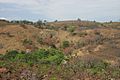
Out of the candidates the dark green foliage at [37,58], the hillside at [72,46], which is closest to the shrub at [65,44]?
the hillside at [72,46]

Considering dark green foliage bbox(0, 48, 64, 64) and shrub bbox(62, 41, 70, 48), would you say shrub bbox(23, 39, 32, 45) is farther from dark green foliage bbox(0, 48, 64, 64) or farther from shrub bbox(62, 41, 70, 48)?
dark green foliage bbox(0, 48, 64, 64)

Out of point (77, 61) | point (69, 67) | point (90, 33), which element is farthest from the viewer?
point (90, 33)

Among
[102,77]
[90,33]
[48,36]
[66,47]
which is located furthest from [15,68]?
[90,33]

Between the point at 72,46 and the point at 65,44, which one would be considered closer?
the point at 72,46

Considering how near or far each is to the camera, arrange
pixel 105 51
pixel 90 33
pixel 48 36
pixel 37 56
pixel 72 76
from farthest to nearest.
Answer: pixel 90 33, pixel 48 36, pixel 105 51, pixel 37 56, pixel 72 76

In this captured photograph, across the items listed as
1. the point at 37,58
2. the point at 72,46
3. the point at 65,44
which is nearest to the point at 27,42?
the point at 65,44

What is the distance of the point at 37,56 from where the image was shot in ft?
84.1

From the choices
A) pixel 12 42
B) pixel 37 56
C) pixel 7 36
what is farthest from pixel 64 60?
pixel 7 36

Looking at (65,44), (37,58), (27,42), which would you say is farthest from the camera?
(65,44)

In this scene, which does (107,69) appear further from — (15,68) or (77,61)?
(15,68)

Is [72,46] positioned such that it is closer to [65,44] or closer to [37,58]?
[65,44]

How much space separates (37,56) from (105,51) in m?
9.32

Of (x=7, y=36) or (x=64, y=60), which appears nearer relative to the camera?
(x=64, y=60)

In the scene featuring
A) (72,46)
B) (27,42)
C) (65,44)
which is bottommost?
(72,46)
